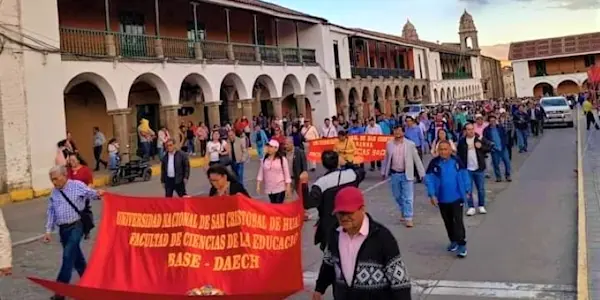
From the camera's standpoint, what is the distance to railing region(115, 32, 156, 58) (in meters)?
22.5

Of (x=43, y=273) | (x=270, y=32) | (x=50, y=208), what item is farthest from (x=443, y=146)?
(x=270, y=32)

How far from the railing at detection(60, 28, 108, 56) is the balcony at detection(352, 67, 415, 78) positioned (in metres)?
23.2

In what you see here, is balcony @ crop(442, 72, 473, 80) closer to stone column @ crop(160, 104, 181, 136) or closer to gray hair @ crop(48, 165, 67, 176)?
stone column @ crop(160, 104, 181, 136)

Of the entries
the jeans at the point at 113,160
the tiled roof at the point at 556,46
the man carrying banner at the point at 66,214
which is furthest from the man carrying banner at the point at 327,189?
the tiled roof at the point at 556,46

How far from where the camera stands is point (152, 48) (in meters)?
24.3

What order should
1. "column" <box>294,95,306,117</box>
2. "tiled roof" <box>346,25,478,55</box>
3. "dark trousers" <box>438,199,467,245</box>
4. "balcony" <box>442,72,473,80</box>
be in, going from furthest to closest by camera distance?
"balcony" <box>442,72,473,80</box> < "tiled roof" <box>346,25,478,55</box> < "column" <box>294,95,306,117</box> < "dark trousers" <box>438,199,467,245</box>

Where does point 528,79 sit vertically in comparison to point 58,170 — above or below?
above

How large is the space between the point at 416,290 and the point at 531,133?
27.4 m

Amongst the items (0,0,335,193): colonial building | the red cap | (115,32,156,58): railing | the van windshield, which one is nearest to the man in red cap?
the red cap

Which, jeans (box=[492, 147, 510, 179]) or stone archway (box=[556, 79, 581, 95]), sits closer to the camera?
jeans (box=[492, 147, 510, 179])

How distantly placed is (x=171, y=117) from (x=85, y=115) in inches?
136

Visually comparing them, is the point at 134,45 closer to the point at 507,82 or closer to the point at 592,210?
the point at 592,210

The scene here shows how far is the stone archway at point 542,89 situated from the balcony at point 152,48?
5389 centimetres

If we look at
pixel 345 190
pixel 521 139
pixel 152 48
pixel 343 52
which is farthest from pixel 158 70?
pixel 345 190
